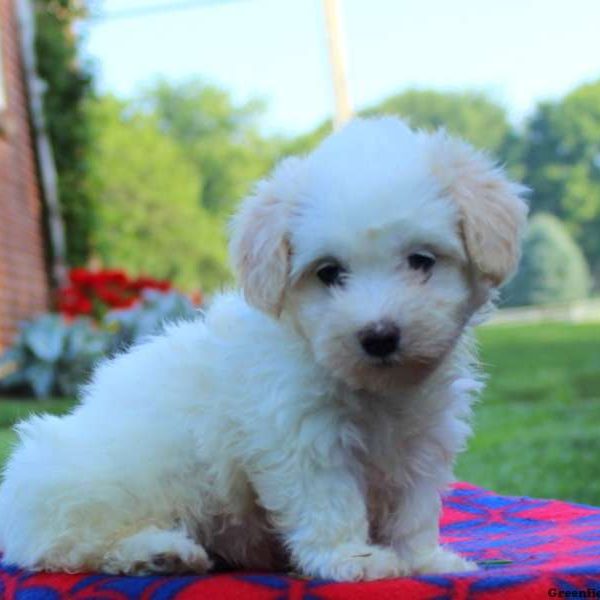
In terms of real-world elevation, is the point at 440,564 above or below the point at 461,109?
above

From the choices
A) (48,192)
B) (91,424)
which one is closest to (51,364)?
(48,192)

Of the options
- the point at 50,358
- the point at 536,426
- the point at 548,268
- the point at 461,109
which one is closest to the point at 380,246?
the point at 50,358

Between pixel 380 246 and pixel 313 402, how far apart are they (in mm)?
477

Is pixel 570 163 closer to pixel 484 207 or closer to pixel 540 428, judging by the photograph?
pixel 540 428

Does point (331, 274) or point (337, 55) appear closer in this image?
point (331, 274)

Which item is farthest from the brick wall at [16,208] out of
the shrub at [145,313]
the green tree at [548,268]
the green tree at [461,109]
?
the green tree at [461,109]

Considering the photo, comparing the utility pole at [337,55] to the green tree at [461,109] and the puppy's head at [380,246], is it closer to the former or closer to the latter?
the puppy's head at [380,246]

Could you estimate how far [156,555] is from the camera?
285cm

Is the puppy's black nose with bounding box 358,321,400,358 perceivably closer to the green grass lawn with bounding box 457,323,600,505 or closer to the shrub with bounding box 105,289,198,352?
the green grass lawn with bounding box 457,323,600,505

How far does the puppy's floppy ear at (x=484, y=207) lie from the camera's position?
9.08 feet

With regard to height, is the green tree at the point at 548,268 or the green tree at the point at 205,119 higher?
the green tree at the point at 205,119

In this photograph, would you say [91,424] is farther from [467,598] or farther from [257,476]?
[467,598]

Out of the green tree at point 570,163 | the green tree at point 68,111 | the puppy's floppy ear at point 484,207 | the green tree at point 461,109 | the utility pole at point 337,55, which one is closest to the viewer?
the puppy's floppy ear at point 484,207

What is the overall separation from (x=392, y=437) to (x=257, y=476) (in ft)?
1.28
